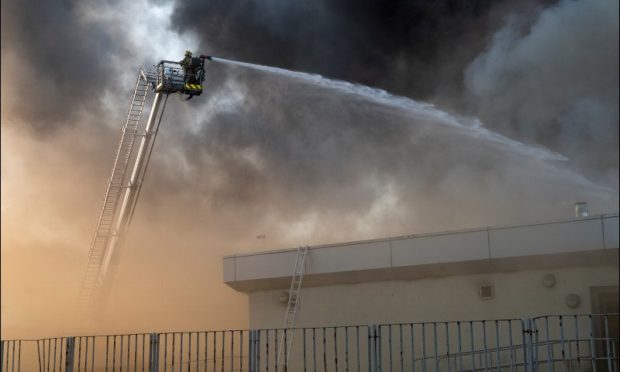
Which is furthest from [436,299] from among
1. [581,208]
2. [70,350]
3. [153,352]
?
[70,350]

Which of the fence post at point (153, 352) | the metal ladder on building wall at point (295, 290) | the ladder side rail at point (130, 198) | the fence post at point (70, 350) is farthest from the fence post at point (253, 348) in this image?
the ladder side rail at point (130, 198)

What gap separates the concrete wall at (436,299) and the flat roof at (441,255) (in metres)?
0.21

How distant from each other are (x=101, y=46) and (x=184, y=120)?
208 inches

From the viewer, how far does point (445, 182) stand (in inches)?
1222

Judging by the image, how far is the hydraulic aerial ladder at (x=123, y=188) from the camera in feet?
79.2

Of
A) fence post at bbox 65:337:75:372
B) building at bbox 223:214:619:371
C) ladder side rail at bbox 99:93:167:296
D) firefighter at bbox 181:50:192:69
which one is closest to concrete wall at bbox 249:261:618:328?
building at bbox 223:214:619:371

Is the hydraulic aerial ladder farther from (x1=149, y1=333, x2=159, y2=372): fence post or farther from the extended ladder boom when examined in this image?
(x1=149, y1=333, x2=159, y2=372): fence post

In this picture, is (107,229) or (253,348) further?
(107,229)

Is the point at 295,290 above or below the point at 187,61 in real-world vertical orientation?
below

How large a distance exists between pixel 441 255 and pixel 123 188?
1281cm

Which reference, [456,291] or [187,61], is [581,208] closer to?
[456,291]

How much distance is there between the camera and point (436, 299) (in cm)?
1852

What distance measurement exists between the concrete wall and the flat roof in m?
0.21

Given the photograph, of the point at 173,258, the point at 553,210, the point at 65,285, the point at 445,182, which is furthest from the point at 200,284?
the point at 553,210
